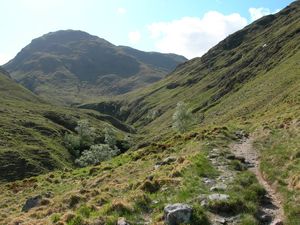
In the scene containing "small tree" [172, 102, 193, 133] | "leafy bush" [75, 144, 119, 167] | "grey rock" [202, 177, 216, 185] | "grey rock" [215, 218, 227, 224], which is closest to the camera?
"grey rock" [215, 218, 227, 224]

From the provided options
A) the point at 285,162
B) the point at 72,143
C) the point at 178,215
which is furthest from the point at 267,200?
the point at 72,143

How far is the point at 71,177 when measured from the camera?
42.9 meters

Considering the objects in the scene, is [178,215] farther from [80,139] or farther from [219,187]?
[80,139]

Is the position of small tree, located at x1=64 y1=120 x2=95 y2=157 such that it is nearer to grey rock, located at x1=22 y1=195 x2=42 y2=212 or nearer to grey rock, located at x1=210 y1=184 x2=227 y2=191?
grey rock, located at x1=22 y1=195 x2=42 y2=212

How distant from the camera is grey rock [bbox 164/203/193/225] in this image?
1691cm

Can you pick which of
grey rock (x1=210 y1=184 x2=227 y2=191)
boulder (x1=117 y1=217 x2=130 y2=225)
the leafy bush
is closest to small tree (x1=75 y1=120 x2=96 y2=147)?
the leafy bush

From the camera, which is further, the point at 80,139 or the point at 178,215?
the point at 80,139

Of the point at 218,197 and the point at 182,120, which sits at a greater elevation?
the point at 182,120

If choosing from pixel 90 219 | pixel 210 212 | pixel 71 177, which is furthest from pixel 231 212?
pixel 71 177

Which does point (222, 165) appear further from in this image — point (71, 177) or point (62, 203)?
point (71, 177)

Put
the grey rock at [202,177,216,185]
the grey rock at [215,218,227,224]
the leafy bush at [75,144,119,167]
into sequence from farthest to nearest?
the leafy bush at [75,144,119,167] < the grey rock at [202,177,216,185] < the grey rock at [215,218,227,224]

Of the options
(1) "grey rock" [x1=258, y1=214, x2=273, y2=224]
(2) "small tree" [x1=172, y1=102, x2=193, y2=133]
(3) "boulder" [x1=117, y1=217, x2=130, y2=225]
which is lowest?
(3) "boulder" [x1=117, y1=217, x2=130, y2=225]

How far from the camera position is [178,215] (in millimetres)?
17094

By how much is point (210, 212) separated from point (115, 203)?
4502mm
